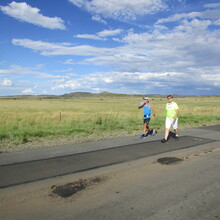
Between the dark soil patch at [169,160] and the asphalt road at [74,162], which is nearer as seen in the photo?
the asphalt road at [74,162]

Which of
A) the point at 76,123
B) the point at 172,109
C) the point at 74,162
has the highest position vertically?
the point at 172,109

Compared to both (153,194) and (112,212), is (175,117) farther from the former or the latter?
(112,212)

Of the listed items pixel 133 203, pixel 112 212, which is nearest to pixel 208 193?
pixel 133 203

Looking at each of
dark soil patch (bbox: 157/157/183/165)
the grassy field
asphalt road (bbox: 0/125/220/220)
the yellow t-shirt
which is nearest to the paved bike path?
asphalt road (bbox: 0/125/220/220)

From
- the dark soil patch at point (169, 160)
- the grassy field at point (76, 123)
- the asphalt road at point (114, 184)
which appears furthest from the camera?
the grassy field at point (76, 123)

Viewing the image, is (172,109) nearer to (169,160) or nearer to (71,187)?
(169,160)

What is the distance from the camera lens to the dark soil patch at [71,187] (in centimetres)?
444

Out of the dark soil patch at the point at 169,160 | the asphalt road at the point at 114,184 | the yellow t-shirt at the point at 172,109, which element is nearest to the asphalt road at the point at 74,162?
the asphalt road at the point at 114,184

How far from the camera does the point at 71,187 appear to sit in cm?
474

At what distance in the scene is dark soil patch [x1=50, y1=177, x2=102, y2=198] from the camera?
4438mm

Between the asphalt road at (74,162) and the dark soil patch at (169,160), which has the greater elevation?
the dark soil patch at (169,160)

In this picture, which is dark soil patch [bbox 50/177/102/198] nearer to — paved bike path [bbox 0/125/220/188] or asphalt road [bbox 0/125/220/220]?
asphalt road [bbox 0/125/220/220]

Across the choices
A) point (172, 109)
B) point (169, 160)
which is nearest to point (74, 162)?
point (169, 160)

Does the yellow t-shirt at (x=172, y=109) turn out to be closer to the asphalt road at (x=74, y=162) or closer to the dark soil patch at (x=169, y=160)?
the asphalt road at (x=74, y=162)
